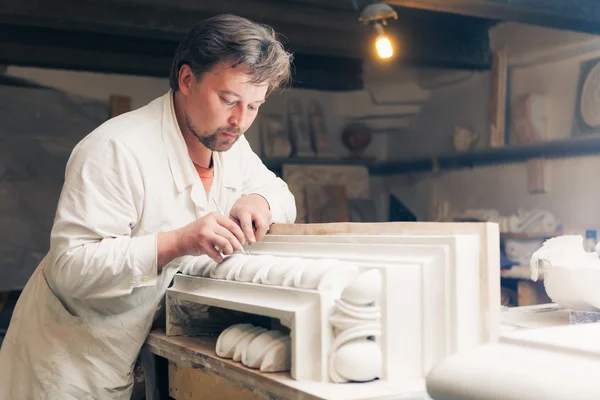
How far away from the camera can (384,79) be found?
7.36 metres

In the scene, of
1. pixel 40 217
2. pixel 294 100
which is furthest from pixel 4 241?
pixel 294 100

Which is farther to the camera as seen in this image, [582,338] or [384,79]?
[384,79]

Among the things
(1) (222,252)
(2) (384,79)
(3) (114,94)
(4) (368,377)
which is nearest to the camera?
(4) (368,377)

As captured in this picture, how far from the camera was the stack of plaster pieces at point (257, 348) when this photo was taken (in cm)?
152

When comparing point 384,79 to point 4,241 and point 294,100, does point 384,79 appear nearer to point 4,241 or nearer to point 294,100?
point 294,100

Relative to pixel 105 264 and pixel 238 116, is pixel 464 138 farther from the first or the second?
pixel 105 264

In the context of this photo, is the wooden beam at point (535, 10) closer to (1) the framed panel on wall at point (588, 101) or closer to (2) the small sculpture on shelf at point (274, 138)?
(1) the framed panel on wall at point (588, 101)

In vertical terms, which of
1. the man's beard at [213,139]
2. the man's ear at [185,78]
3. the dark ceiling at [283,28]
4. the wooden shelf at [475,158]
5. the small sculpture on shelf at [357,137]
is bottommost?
the man's beard at [213,139]

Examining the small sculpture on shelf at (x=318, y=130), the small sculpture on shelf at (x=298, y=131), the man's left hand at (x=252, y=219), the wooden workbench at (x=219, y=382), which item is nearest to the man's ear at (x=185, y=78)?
the man's left hand at (x=252, y=219)

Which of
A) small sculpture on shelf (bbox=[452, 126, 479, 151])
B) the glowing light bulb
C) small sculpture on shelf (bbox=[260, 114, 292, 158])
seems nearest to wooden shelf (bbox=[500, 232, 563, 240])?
small sculpture on shelf (bbox=[452, 126, 479, 151])

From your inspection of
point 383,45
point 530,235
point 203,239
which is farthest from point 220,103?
point 530,235

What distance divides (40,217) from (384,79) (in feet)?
11.5

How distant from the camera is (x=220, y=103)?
206 cm

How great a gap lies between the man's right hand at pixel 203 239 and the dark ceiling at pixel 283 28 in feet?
9.48
